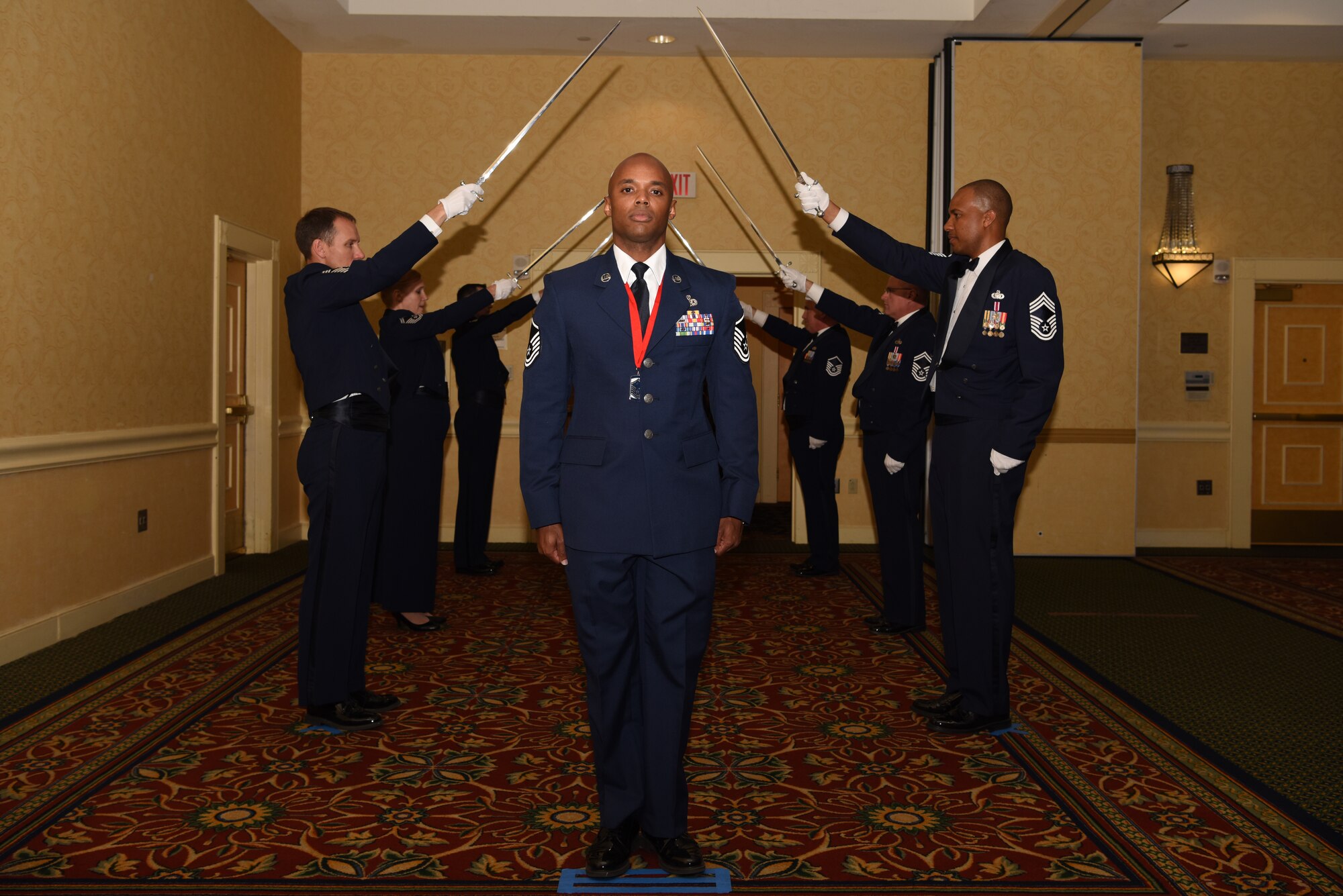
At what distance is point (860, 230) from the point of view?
347cm

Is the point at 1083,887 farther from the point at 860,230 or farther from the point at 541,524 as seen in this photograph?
the point at 860,230

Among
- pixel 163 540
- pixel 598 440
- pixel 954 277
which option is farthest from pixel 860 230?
pixel 163 540

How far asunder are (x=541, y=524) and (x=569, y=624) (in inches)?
102

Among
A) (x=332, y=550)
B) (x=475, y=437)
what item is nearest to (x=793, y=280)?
(x=475, y=437)

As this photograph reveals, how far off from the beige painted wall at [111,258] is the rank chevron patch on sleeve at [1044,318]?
3.89 meters

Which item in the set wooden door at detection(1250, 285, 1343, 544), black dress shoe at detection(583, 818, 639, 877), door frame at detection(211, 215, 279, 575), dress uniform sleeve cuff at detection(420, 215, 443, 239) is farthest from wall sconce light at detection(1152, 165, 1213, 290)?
black dress shoe at detection(583, 818, 639, 877)

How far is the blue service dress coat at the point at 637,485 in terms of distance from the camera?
2.25 meters

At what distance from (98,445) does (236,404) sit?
1877 mm

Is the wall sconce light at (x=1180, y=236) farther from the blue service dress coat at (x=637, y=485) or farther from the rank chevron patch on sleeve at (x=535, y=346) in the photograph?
the rank chevron patch on sleeve at (x=535, y=346)

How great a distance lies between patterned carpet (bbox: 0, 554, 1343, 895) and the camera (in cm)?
237

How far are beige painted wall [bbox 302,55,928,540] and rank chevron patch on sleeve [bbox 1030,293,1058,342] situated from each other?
163 inches

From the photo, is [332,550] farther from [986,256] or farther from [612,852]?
[986,256]

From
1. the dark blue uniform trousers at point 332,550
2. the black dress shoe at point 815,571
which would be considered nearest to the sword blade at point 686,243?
the dark blue uniform trousers at point 332,550

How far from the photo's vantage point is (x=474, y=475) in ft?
19.8
